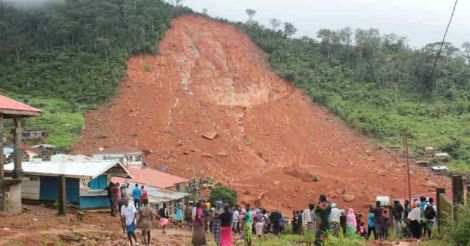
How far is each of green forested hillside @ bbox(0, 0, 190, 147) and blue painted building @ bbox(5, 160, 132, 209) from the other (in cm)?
2311

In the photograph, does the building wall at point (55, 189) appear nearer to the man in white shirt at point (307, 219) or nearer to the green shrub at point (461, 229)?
the man in white shirt at point (307, 219)

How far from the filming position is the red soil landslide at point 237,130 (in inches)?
1361

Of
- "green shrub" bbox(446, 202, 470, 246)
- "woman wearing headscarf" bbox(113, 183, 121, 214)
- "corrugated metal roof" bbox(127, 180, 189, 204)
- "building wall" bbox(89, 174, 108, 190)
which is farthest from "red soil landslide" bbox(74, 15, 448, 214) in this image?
"green shrub" bbox(446, 202, 470, 246)

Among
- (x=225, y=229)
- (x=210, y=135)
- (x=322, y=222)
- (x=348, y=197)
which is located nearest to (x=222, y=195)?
(x=348, y=197)

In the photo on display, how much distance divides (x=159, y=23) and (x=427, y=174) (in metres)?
31.3

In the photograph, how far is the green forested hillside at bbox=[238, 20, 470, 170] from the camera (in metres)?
45.8

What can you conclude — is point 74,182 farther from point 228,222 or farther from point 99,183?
point 228,222

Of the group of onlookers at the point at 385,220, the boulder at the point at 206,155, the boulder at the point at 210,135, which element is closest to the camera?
the group of onlookers at the point at 385,220

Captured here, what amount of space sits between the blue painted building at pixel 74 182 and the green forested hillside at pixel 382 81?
30.5 metres

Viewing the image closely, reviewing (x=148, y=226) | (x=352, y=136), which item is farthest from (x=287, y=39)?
(x=148, y=226)

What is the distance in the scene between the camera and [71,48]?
171 feet

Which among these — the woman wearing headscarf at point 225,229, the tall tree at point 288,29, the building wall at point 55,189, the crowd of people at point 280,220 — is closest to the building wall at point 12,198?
the building wall at point 55,189

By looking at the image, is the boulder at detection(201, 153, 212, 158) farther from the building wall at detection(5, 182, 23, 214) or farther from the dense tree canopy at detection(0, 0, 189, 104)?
the building wall at detection(5, 182, 23, 214)

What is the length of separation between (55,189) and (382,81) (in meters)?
47.1
